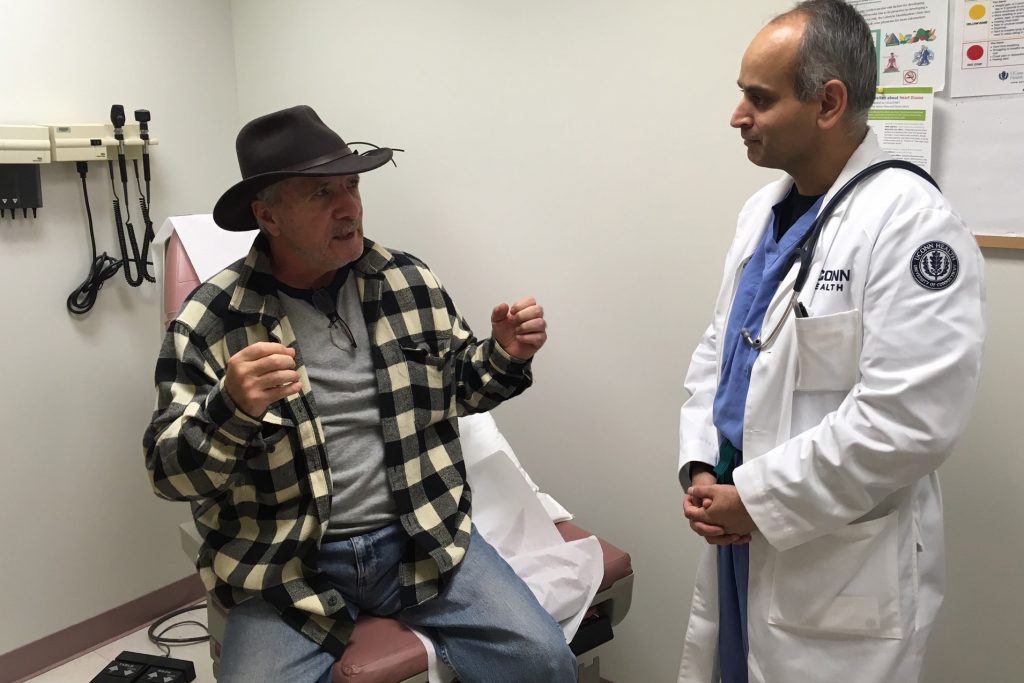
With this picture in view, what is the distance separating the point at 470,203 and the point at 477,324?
34 centimetres

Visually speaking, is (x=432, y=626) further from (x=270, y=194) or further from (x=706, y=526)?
(x=270, y=194)

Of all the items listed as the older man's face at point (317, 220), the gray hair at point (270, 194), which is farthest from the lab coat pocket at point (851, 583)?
the gray hair at point (270, 194)

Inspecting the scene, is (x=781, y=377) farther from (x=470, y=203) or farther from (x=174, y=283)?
Answer: (x=174, y=283)

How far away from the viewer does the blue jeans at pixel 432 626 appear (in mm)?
1670

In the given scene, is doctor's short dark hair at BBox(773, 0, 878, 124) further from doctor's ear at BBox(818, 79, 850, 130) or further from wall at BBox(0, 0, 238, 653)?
wall at BBox(0, 0, 238, 653)

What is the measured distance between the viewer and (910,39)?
1.69 meters

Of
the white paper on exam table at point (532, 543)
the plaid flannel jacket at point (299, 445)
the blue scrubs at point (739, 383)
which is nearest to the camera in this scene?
the blue scrubs at point (739, 383)

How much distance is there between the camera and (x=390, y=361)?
1.83m

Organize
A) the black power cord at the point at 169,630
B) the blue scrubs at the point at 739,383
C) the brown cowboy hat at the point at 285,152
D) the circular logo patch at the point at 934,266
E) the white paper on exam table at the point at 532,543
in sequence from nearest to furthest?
the circular logo patch at the point at 934,266, the blue scrubs at the point at 739,383, the brown cowboy hat at the point at 285,152, the white paper on exam table at the point at 532,543, the black power cord at the point at 169,630

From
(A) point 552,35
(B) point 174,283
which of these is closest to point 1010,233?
(A) point 552,35

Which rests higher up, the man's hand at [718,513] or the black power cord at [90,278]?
the black power cord at [90,278]

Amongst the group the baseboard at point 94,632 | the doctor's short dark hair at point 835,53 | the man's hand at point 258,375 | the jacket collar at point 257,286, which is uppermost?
the doctor's short dark hair at point 835,53

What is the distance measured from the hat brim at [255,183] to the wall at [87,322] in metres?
0.95

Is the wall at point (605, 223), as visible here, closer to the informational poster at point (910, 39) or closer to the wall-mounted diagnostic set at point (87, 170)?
Result: the informational poster at point (910, 39)
